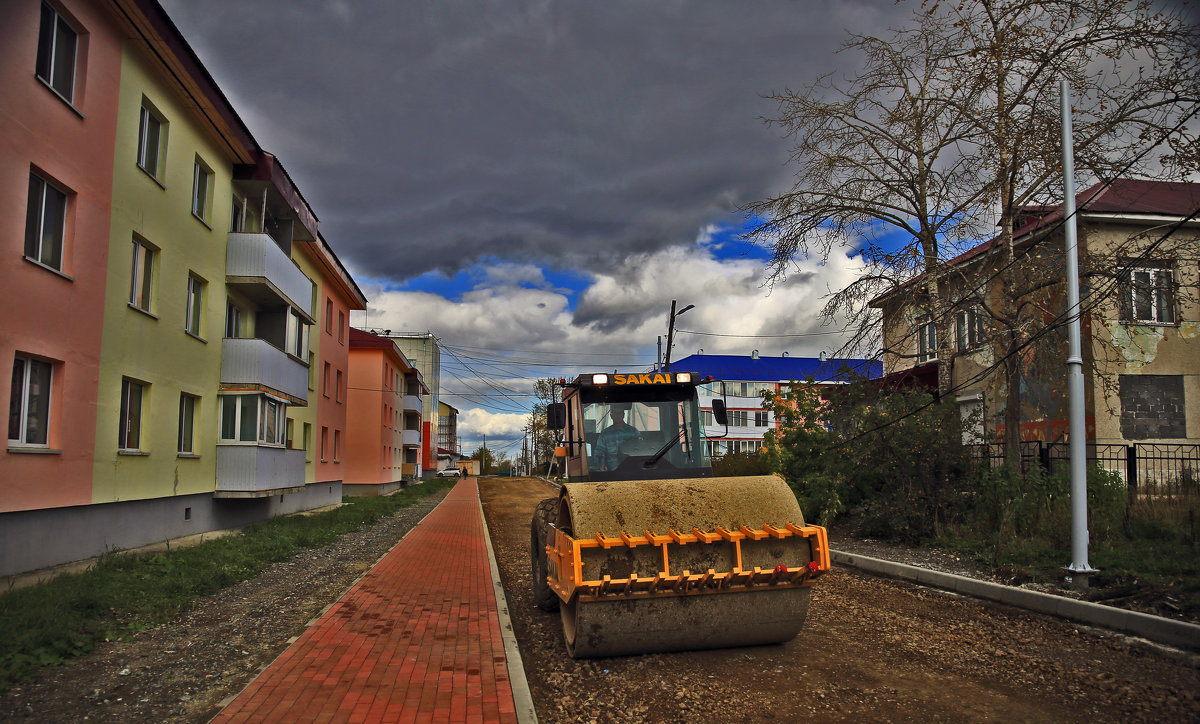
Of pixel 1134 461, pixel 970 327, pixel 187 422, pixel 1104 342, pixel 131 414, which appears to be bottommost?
pixel 1134 461

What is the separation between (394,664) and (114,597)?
402 cm

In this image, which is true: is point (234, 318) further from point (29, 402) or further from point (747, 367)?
point (747, 367)

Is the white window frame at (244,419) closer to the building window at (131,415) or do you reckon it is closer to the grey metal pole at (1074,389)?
the building window at (131,415)

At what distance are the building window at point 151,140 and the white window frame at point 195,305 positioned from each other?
94.8 inches

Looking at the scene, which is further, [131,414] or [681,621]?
[131,414]

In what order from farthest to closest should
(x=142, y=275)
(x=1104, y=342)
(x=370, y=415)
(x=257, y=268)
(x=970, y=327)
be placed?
1. (x=370, y=415)
2. (x=257, y=268)
3. (x=970, y=327)
4. (x=1104, y=342)
5. (x=142, y=275)

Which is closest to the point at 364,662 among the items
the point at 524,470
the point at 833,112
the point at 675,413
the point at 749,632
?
the point at 749,632

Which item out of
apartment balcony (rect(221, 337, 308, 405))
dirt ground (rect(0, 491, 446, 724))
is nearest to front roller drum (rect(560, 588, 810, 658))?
dirt ground (rect(0, 491, 446, 724))

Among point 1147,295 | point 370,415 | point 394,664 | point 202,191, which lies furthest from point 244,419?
point 370,415

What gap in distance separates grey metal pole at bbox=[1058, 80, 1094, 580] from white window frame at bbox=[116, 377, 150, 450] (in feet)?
43.6

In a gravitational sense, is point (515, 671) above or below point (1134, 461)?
below

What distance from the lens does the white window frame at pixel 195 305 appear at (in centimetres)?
1489

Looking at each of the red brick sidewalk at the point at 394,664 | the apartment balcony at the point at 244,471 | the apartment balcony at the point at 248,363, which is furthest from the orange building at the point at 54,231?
the apartment balcony at the point at 248,363

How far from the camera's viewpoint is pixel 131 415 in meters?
12.3
